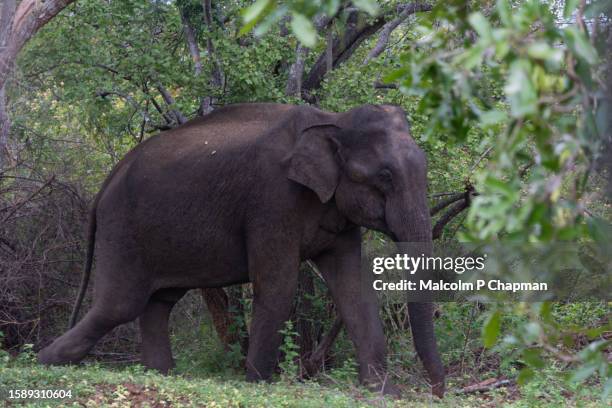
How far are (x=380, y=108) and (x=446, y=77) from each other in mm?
6086

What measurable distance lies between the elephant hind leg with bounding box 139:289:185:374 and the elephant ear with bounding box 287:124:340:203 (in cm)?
195

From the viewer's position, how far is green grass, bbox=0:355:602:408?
21.2ft

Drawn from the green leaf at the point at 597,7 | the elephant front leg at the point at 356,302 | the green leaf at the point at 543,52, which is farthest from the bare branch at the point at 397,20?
the green leaf at the point at 543,52

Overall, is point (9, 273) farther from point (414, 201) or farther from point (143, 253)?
point (414, 201)

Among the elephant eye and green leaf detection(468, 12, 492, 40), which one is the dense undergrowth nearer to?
the elephant eye

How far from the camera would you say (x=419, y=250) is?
27.1ft

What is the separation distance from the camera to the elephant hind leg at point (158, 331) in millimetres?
9508

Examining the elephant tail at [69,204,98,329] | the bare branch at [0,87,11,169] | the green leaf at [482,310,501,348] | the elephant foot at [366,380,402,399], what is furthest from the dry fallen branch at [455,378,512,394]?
the green leaf at [482,310,501,348]

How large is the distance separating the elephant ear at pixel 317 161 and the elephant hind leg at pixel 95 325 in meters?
2.03

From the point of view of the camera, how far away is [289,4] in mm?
2756

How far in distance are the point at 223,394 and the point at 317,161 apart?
2.74 meters

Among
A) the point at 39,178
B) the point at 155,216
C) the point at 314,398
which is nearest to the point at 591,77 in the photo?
the point at 314,398

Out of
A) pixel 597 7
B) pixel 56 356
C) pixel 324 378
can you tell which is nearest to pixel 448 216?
pixel 324 378

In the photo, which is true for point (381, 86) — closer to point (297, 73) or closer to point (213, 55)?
point (297, 73)
